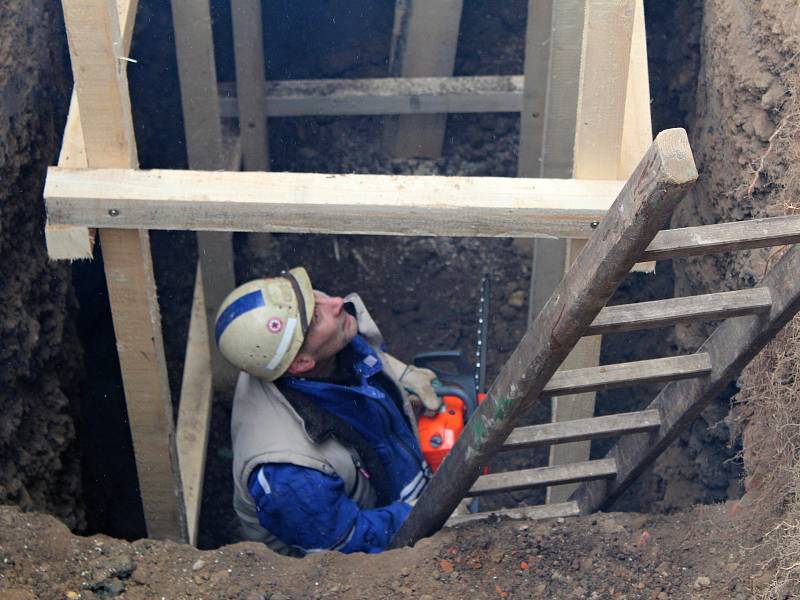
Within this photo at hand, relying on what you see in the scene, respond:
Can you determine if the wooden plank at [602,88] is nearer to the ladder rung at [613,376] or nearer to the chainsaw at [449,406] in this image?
the ladder rung at [613,376]

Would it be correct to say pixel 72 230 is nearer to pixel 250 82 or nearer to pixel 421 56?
pixel 250 82

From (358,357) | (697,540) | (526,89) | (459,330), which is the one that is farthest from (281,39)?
(697,540)

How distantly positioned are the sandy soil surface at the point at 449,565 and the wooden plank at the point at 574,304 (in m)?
0.22

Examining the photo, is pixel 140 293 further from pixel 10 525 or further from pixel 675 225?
pixel 675 225

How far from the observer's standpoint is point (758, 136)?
3.13m

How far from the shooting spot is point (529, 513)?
295cm

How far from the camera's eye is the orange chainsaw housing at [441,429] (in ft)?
12.5

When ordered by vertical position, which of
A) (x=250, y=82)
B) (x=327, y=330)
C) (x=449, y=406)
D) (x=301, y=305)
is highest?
(x=250, y=82)

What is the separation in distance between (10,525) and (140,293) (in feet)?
2.60

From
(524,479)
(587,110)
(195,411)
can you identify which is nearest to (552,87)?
(587,110)

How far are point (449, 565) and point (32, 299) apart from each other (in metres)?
1.79

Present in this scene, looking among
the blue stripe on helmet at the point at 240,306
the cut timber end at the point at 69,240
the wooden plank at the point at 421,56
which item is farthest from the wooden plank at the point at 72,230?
the wooden plank at the point at 421,56

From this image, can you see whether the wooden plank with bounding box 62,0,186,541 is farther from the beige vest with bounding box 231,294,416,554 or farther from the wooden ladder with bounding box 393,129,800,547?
the wooden ladder with bounding box 393,129,800,547

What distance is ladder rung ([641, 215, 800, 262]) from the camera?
1.83 meters
